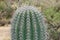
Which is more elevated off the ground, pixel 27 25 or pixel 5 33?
pixel 27 25

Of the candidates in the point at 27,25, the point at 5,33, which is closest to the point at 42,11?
the point at 5,33

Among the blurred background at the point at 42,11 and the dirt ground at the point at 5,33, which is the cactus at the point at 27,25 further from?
the dirt ground at the point at 5,33

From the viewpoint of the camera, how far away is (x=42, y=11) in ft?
21.1

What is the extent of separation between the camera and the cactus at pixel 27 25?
2.54 metres

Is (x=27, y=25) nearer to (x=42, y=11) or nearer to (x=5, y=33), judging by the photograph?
(x=5, y=33)

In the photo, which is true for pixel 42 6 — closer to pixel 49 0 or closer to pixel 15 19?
pixel 49 0

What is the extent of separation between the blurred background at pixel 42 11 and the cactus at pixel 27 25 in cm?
232

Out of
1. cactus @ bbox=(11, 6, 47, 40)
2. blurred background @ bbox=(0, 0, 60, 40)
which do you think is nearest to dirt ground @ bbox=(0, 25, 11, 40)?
blurred background @ bbox=(0, 0, 60, 40)

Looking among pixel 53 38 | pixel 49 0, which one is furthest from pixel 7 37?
pixel 49 0

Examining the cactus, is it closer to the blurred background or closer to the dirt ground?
the blurred background

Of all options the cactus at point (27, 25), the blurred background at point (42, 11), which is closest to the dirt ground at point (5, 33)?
the blurred background at point (42, 11)

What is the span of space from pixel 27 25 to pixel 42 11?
12.9ft

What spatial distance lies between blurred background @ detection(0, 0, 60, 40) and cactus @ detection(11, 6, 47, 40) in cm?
232

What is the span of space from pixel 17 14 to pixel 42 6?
431 cm
